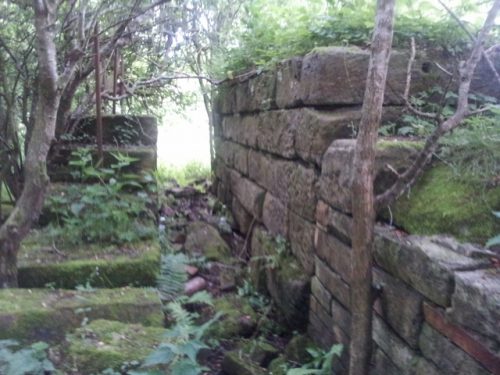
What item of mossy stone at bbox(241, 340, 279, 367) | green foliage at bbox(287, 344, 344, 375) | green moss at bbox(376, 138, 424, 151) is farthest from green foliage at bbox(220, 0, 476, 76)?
mossy stone at bbox(241, 340, 279, 367)

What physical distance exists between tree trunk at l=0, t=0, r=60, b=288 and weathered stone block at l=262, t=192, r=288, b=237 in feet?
5.66

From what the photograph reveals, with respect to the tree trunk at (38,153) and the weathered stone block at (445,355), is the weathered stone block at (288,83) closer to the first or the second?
the tree trunk at (38,153)

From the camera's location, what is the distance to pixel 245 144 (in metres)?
5.44

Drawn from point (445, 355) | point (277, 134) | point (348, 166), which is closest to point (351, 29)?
point (277, 134)

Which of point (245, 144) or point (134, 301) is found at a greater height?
point (245, 144)

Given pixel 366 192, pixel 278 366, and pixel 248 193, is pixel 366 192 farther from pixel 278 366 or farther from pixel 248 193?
pixel 248 193

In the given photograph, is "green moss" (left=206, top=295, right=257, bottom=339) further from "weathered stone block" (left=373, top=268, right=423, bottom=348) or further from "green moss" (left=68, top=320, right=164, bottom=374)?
"weathered stone block" (left=373, top=268, right=423, bottom=348)

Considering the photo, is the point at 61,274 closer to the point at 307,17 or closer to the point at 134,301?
the point at 134,301

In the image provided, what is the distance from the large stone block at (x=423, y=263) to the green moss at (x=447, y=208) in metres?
0.09

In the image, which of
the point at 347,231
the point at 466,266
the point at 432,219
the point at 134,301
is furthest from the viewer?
the point at 134,301

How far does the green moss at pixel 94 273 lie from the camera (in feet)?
12.0

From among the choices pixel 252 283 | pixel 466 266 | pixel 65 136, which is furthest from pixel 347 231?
pixel 65 136

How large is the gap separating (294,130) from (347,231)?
3.73ft

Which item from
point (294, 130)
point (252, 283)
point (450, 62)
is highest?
point (450, 62)
